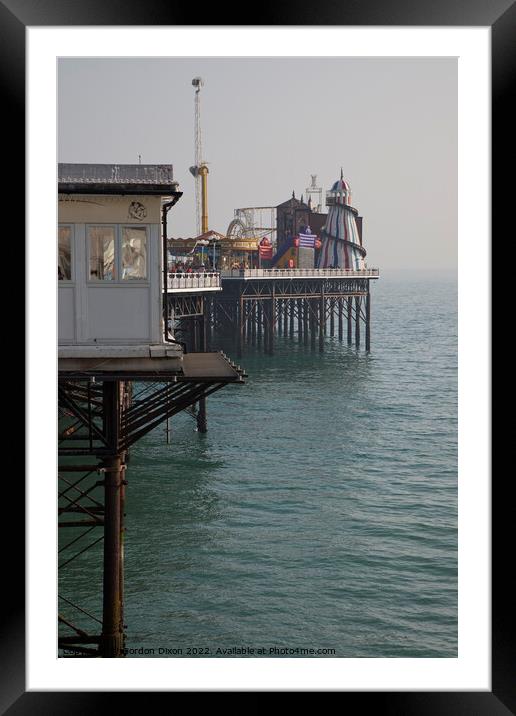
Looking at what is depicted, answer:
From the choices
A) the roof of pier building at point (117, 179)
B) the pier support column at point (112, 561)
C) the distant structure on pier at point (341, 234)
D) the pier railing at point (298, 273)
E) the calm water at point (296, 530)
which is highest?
the distant structure on pier at point (341, 234)

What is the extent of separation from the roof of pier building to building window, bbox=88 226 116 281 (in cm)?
55

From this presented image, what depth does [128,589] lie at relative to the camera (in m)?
18.2

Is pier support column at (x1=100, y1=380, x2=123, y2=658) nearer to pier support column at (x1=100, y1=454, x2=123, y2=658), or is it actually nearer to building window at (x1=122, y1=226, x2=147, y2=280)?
pier support column at (x1=100, y1=454, x2=123, y2=658)

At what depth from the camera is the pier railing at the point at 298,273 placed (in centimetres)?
6109

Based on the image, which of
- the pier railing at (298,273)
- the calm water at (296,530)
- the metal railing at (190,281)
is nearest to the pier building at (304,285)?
the pier railing at (298,273)

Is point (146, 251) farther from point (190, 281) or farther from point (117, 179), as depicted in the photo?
point (190, 281)

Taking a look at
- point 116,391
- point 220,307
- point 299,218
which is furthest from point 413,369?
point 116,391

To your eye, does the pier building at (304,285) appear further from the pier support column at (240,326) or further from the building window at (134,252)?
the building window at (134,252)

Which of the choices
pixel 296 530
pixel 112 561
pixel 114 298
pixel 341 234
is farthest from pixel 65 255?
pixel 341 234

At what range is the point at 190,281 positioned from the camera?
40.9 metres
